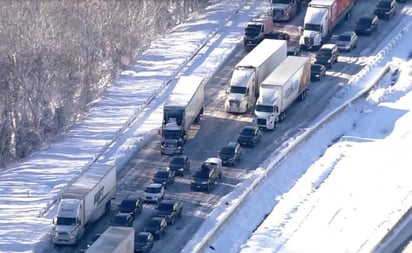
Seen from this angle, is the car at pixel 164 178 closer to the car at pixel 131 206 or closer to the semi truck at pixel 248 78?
the car at pixel 131 206

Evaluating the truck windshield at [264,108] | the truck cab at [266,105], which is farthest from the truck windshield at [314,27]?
the truck windshield at [264,108]

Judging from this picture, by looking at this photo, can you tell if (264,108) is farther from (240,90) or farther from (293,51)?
(293,51)

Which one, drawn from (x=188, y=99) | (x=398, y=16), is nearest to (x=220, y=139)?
(x=188, y=99)

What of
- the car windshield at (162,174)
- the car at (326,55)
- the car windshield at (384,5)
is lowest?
the car windshield at (162,174)

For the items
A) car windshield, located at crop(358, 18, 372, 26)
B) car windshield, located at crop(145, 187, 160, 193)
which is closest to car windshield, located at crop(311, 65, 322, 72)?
car windshield, located at crop(358, 18, 372, 26)

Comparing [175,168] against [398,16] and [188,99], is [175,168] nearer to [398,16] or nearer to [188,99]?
[188,99]
